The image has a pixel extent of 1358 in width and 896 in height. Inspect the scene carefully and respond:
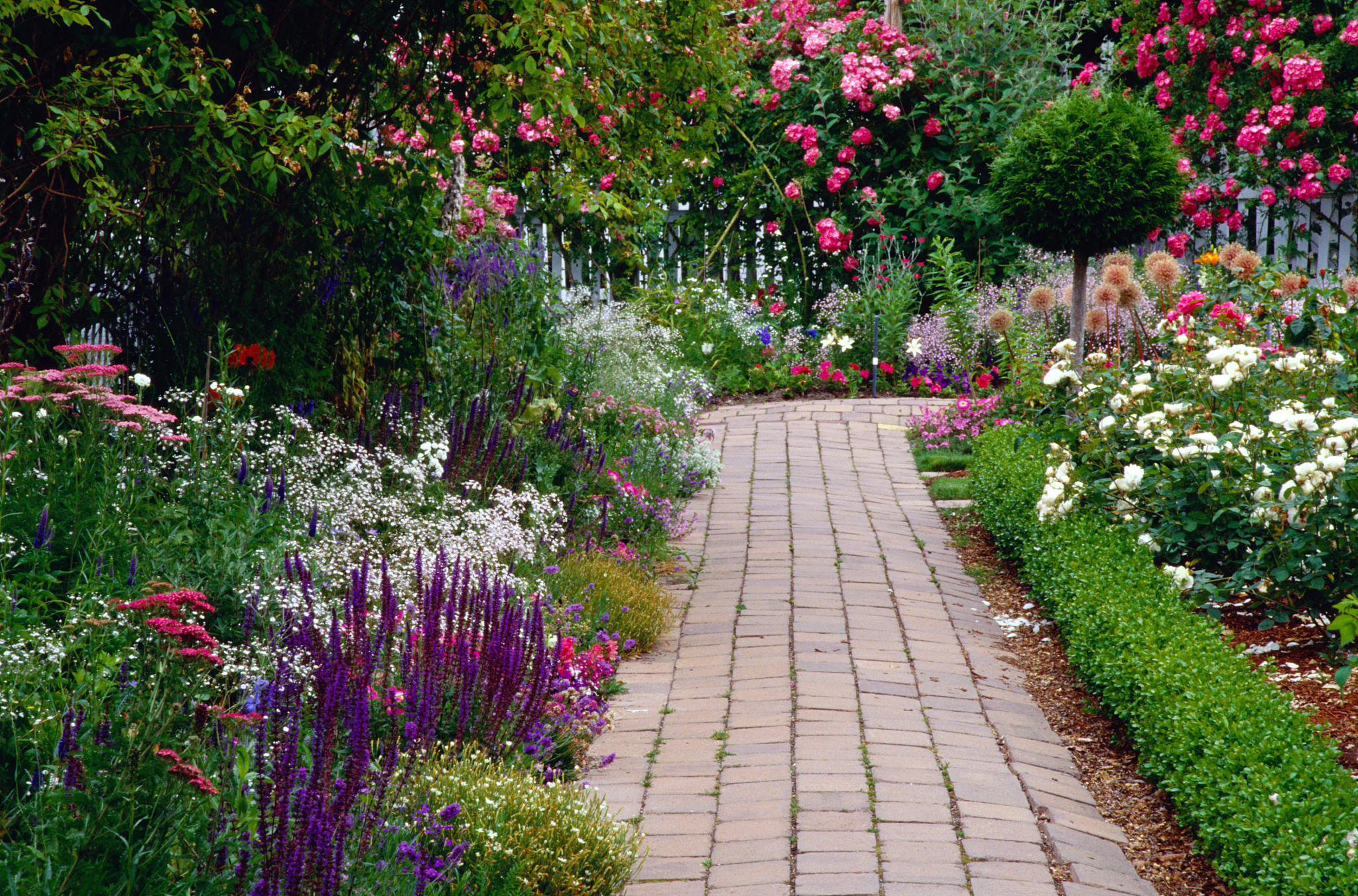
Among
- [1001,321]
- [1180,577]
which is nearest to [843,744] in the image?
[1180,577]

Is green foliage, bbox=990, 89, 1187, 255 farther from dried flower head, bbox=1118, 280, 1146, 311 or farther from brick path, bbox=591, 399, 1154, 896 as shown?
brick path, bbox=591, 399, 1154, 896

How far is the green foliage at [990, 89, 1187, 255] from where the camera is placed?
6.56 meters

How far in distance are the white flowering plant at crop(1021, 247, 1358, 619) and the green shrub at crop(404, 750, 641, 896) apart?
2.41 metres

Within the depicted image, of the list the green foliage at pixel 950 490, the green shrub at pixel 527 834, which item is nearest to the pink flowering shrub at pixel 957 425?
the green foliage at pixel 950 490

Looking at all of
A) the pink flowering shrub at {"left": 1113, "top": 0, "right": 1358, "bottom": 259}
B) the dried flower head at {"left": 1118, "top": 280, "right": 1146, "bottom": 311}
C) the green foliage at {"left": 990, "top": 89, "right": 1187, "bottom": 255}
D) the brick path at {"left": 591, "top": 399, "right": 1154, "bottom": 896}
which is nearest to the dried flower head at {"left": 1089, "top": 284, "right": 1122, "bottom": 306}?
the dried flower head at {"left": 1118, "top": 280, "right": 1146, "bottom": 311}

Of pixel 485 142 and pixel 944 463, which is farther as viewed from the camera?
pixel 944 463

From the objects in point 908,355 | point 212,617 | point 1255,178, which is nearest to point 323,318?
point 212,617

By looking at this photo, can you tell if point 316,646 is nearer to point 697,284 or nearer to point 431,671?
point 431,671

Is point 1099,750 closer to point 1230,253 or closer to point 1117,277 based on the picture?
point 1117,277

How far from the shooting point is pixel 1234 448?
417cm

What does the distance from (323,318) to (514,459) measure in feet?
3.40

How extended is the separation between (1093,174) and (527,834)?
535 cm

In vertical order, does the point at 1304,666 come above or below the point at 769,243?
below

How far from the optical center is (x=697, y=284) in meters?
11.3
